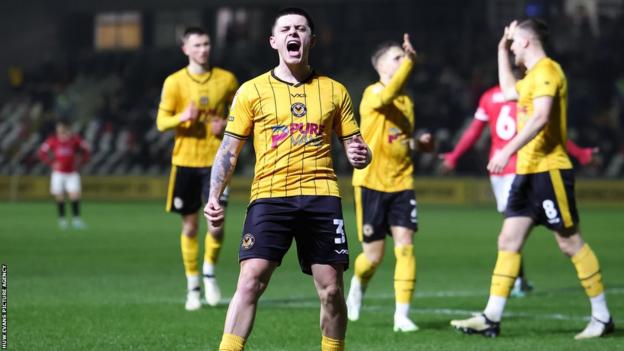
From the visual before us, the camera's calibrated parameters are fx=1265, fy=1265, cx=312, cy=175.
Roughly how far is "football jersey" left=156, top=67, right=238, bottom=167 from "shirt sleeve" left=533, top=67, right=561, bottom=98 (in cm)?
360

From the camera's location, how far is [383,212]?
1107 centimetres

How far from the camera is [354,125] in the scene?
7.66 metres

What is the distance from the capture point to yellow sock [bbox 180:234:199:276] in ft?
40.4

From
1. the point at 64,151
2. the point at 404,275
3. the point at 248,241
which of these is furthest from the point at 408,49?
the point at 64,151

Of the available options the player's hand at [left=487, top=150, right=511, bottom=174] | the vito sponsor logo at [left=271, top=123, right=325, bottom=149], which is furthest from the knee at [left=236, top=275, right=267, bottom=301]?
the player's hand at [left=487, top=150, right=511, bottom=174]

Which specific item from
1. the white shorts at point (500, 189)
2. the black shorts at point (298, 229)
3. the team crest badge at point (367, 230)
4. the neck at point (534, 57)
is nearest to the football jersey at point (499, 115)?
the white shorts at point (500, 189)

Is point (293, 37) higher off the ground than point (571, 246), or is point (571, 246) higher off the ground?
point (293, 37)

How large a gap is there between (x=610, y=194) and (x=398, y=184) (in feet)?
76.3

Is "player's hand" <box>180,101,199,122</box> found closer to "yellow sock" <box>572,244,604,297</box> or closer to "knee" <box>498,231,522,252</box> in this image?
"knee" <box>498,231,522,252</box>

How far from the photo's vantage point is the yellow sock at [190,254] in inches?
485

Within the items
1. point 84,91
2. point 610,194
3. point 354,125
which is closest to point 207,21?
point 84,91

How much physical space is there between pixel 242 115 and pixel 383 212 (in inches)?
150

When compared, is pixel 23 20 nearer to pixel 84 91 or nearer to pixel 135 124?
pixel 84 91

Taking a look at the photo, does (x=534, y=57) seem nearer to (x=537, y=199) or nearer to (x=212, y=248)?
(x=537, y=199)
